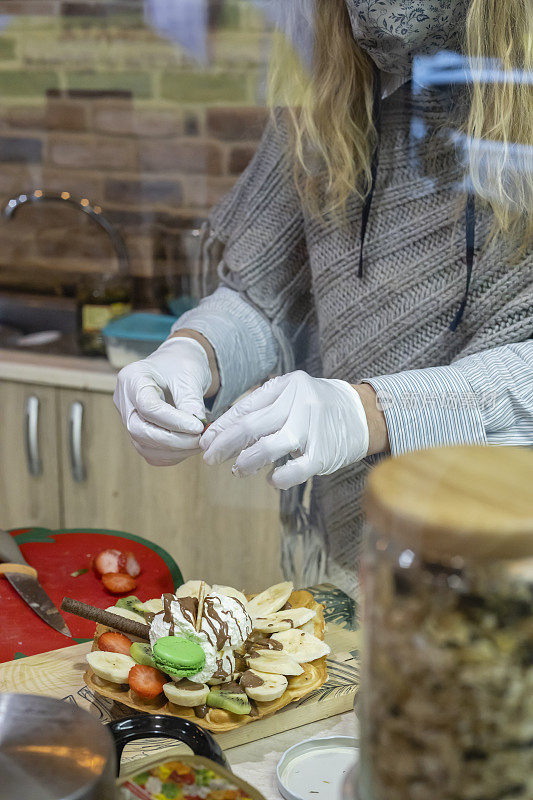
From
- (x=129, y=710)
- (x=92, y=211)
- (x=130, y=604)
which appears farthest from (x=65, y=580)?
(x=92, y=211)

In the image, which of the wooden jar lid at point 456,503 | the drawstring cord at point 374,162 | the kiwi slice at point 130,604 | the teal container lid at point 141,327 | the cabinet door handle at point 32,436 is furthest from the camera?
the cabinet door handle at point 32,436

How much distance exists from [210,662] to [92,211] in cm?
139

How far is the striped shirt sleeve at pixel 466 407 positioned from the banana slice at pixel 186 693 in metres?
0.25

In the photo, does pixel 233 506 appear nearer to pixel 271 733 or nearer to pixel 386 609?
pixel 271 733

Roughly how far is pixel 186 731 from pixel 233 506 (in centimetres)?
69

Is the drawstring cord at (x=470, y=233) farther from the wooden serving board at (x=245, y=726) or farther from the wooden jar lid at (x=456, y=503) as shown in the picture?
the wooden jar lid at (x=456, y=503)

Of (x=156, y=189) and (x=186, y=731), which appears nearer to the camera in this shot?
(x=186, y=731)

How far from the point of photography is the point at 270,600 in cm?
69

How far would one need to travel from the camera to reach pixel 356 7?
0.73m

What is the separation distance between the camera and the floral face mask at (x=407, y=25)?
2.29 ft

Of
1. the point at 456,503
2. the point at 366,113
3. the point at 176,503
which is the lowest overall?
the point at 176,503

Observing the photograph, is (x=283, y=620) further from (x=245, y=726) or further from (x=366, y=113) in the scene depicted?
(x=366, y=113)

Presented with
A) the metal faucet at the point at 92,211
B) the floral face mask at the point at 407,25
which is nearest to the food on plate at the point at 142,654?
the floral face mask at the point at 407,25

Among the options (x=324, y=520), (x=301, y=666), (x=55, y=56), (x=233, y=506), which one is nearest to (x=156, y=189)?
(x=55, y=56)
